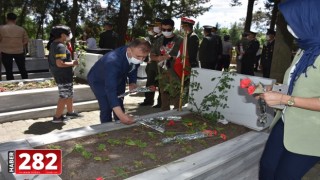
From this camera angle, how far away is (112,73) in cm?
338

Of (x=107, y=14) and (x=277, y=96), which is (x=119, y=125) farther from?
(x=107, y=14)

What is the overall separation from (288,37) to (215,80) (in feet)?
8.95

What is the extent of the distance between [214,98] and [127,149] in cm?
161

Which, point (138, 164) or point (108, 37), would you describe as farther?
point (108, 37)

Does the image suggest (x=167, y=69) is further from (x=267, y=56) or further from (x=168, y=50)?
(x=267, y=56)

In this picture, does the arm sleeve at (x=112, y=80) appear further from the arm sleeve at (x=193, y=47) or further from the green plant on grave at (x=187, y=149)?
the arm sleeve at (x=193, y=47)

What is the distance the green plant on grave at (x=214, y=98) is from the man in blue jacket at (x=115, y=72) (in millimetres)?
1124

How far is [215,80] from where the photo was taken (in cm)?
435

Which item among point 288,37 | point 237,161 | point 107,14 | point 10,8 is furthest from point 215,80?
point 10,8

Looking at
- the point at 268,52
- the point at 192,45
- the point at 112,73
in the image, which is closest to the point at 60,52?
the point at 112,73

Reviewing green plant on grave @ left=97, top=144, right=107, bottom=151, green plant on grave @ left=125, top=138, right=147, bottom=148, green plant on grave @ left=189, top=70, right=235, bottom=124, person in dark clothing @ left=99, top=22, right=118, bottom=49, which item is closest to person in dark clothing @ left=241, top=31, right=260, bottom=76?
person in dark clothing @ left=99, top=22, right=118, bottom=49

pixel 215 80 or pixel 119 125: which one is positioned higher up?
pixel 215 80

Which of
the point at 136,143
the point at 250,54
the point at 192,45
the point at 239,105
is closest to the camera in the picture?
the point at 136,143

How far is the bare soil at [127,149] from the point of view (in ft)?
8.71
